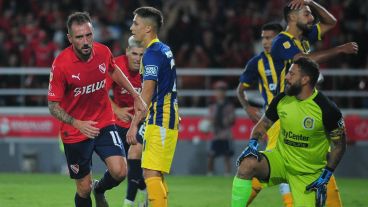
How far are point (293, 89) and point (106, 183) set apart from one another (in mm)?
2482

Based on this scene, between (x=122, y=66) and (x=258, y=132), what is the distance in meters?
2.82

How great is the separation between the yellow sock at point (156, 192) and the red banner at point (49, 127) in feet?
31.0

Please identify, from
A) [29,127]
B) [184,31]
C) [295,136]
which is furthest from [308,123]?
[184,31]

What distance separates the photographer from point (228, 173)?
17703 mm

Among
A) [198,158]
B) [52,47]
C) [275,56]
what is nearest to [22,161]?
[52,47]

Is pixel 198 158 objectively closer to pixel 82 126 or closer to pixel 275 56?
pixel 275 56

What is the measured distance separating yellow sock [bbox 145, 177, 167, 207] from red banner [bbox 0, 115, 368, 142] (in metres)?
9.44

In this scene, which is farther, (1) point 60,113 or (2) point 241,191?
(1) point 60,113

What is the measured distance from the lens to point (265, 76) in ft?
36.0

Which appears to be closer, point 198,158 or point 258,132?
point 258,132

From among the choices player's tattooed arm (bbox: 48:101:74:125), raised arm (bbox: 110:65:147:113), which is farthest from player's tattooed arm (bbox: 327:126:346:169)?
player's tattooed arm (bbox: 48:101:74:125)

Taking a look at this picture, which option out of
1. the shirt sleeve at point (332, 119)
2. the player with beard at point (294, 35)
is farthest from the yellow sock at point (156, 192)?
the player with beard at point (294, 35)

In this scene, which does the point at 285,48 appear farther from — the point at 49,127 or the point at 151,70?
the point at 49,127

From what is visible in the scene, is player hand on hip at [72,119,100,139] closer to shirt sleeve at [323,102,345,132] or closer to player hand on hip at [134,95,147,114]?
player hand on hip at [134,95,147,114]
